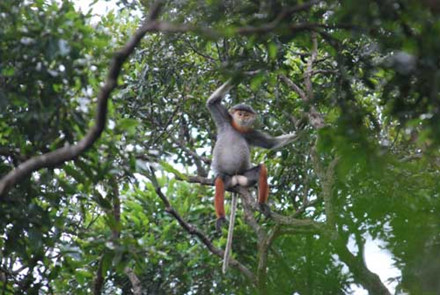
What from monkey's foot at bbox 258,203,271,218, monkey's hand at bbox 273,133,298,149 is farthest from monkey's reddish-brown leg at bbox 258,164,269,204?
monkey's hand at bbox 273,133,298,149

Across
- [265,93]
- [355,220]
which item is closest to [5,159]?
[355,220]

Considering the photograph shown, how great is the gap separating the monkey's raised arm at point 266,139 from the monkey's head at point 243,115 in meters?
0.19

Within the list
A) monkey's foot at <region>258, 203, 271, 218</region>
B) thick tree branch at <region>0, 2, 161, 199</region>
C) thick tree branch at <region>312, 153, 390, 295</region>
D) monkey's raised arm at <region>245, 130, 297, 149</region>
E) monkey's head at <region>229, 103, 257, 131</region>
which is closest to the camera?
thick tree branch at <region>312, 153, 390, 295</region>

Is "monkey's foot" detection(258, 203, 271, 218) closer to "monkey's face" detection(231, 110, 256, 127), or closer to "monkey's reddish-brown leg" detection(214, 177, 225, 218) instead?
"monkey's reddish-brown leg" detection(214, 177, 225, 218)

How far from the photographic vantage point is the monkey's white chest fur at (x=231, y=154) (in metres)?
8.99

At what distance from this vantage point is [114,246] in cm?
531

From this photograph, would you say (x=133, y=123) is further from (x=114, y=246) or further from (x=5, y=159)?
(x=5, y=159)

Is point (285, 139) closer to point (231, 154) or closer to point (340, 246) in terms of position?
point (231, 154)

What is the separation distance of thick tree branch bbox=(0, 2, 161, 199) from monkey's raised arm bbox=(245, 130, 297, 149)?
4643 mm

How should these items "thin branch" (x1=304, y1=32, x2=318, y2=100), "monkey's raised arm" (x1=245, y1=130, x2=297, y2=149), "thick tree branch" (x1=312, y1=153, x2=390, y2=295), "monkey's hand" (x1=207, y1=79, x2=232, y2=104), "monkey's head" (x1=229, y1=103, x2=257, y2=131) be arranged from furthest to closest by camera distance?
"monkey's head" (x1=229, y1=103, x2=257, y2=131)
"monkey's raised arm" (x1=245, y1=130, x2=297, y2=149)
"monkey's hand" (x1=207, y1=79, x2=232, y2=104)
"thin branch" (x1=304, y1=32, x2=318, y2=100)
"thick tree branch" (x1=312, y1=153, x2=390, y2=295)

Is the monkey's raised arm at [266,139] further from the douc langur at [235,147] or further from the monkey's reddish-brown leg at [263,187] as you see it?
the monkey's reddish-brown leg at [263,187]

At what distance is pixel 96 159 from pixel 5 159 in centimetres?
102

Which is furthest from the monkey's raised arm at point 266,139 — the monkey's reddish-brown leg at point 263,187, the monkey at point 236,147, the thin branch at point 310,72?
the thin branch at point 310,72

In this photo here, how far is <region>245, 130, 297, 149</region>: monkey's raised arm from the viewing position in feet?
27.9
